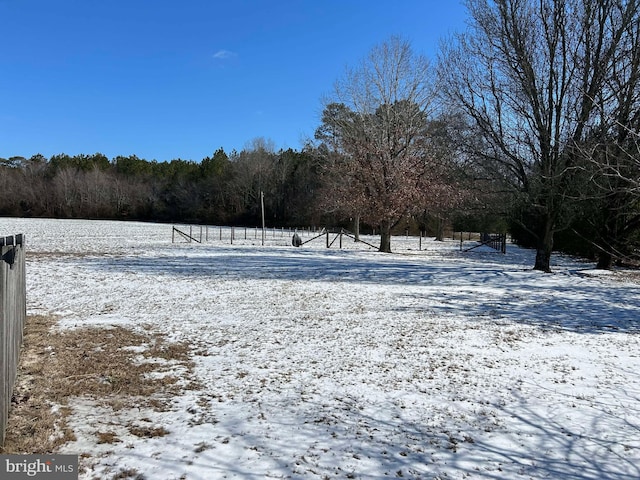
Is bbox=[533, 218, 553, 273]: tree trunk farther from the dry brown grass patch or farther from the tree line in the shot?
the dry brown grass patch

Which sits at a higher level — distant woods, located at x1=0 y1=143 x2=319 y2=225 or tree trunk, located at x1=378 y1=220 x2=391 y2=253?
distant woods, located at x1=0 y1=143 x2=319 y2=225

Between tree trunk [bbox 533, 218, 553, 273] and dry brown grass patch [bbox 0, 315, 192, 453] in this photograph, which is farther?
tree trunk [bbox 533, 218, 553, 273]

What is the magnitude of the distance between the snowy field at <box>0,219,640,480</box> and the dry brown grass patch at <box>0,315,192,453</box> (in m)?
0.20

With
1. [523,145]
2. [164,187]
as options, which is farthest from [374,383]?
[164,187]

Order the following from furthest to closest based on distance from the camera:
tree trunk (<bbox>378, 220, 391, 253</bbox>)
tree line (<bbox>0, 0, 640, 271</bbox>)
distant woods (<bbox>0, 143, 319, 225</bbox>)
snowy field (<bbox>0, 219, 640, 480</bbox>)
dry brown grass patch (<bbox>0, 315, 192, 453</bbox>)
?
distant woods (<bbox>0, 143, 319, 225</bbox>), tree trunk (<bbox>378, 220, 391, 253</bbox>), tree line (<bbox>0, 0, 640, 271</bbox>), dry brown grass patch (<bbox>0, 315, 192, 453</bbox>), snowy field (<bbox>0, 219, 640, 480</bbox>)

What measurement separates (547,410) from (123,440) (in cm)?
401

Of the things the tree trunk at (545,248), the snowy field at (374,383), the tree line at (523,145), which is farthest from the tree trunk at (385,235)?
the snowy field at (374,383)

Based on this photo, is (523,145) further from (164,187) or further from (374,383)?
(164,187)

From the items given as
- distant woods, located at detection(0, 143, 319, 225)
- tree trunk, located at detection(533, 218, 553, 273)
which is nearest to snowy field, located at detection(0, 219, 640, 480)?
tree trunk, located at detection(533, 218, 553, 273)

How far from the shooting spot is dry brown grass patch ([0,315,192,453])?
144 inches

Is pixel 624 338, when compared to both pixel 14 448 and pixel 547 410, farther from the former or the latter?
pixel 14 448

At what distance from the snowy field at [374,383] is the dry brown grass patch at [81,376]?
20 cm

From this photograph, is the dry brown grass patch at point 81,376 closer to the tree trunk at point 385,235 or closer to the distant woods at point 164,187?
the tree trunk at point 385,235

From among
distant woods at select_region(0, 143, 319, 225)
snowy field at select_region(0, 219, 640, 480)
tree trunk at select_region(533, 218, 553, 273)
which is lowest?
snowy field at select_region(0, 219, 640, 480)
